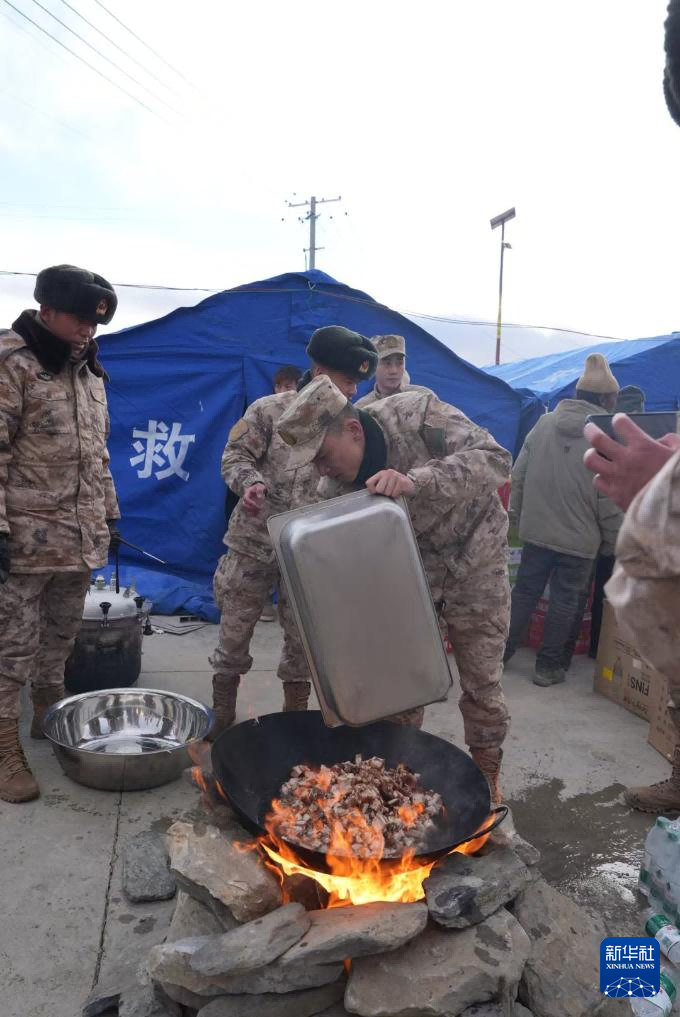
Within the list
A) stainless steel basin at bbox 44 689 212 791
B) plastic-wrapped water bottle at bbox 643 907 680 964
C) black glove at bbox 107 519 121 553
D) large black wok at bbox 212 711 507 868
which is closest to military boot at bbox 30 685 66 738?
stainless steel basin at bbox 44 689 212 791

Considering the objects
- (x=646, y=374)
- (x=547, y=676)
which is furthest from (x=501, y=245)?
(x=547, y=676)

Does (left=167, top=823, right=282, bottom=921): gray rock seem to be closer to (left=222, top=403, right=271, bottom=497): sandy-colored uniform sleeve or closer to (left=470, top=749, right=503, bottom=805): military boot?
(left=470, top=749, right=503, bottom=805): military boot

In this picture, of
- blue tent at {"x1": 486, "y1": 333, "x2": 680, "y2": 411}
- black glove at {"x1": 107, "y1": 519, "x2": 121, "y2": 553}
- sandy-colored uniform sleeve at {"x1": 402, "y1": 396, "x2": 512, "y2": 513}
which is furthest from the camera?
blue tent at {"x1": 486, "y1": 333, "x2": 680, "y2": 411}

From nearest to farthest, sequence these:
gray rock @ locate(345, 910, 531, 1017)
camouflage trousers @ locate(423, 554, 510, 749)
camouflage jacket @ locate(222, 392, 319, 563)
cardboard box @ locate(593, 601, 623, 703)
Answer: gray rock @ locate(345, 910, 531, 1017) → camouflage trousers @ locate(423, 554, 510, 749) → camouflage jacket @ locate(222, 392, 319, 563) → cardboard box @ locate(593, 601, 623, 703)

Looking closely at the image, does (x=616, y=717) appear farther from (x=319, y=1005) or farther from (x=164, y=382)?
(x=164, y=382)

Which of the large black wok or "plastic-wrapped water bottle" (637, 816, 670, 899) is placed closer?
the large black wok

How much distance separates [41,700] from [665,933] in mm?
2912

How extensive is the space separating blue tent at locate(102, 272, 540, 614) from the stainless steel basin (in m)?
2.22

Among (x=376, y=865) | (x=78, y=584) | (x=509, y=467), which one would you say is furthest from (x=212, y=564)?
(x=376, y=865)

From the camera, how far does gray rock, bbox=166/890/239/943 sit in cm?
184

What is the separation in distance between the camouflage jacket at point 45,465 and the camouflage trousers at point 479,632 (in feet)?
5.25

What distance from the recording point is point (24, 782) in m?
2.95

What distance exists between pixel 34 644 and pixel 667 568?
287 cm

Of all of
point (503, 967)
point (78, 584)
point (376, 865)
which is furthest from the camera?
point (78, 584)
